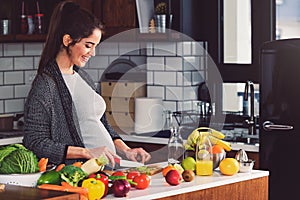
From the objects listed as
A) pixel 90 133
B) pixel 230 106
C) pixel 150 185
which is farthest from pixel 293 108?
pixel 150 185

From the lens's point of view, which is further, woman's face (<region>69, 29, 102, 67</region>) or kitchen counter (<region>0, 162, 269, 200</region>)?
woman's face (<region>69, 29, 102, 67</region>)

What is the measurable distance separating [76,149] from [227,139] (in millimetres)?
1766

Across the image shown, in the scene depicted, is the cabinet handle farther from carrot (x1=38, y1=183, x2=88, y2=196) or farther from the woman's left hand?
carrot (x1=38, y1=183, x2=88, y2=196)

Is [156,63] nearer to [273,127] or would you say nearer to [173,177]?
[273,127]

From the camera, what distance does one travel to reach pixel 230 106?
6.12m

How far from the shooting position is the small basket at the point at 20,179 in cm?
346

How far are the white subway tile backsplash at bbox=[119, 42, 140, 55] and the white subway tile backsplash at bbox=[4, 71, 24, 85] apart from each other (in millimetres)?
813

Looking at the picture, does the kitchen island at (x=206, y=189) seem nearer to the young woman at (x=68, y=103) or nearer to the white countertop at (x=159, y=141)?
the young woman at (x=68, y=103)

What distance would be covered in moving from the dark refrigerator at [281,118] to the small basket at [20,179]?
7.25 feet

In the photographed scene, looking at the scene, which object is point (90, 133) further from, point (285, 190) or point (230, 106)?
point (230, 106)

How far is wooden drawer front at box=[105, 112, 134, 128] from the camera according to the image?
6.33 meters

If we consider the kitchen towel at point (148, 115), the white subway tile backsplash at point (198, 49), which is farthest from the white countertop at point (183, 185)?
the white subway tile backsplash at point (198, 49)

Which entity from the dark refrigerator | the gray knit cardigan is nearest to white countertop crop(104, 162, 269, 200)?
the gray knit cardigan

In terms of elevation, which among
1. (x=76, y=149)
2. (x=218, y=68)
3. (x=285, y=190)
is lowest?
(x=285, y=190)
